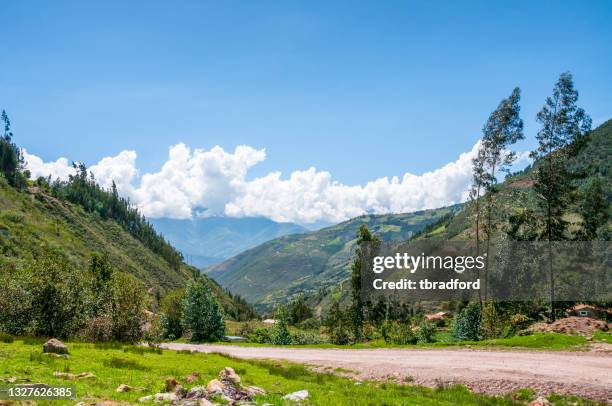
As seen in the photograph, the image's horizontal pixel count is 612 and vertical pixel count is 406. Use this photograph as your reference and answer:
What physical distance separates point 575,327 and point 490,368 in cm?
1714

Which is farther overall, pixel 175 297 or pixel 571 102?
pixel 175 297

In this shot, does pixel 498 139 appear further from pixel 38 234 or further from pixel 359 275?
pixel 38 234

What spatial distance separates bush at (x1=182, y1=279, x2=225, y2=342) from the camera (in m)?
60.2

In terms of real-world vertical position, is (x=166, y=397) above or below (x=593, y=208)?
below

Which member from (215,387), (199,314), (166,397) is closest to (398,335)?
(199,314)

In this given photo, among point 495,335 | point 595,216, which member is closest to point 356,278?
point 495,335

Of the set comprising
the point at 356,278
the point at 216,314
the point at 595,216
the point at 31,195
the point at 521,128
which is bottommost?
the point at 216,314

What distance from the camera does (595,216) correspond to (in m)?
60.2

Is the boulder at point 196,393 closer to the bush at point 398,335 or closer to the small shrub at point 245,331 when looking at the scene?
the bush at point 398,335

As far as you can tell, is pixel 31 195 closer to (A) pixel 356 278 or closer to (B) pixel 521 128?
(A) pixel 356 278

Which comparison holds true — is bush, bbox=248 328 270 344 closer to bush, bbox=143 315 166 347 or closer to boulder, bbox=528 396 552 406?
bush, bbox=143 315 166 347

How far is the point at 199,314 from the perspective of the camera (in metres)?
60.9

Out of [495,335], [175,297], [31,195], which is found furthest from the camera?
[31,195]

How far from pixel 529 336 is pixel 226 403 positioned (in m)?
29.0
